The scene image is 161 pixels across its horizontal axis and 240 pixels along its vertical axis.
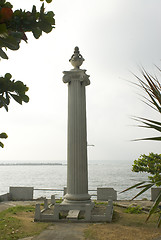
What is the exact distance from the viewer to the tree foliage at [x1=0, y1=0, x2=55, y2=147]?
76.3 inches

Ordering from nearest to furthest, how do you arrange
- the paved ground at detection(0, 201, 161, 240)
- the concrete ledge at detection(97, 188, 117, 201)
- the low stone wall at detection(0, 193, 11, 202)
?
the paved ground at detection(0, 201, 161, 240) < the low stone wall at detection(0, 193, 11, 202) < the concrete ledge at detection(97, 188, 117, 201)

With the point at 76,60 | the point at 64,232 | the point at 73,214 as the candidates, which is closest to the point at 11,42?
the point at 64,232

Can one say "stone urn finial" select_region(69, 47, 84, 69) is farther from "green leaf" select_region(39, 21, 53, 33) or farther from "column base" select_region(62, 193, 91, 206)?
"green leaf" select_region(39, 21, 53, 33)

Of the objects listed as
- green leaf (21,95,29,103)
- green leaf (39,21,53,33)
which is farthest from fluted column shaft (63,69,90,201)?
green leaf (39,21,53,33)

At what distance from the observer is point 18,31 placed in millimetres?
2117

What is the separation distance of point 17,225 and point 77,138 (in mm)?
5195

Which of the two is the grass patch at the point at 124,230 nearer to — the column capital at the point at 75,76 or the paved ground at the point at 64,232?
the paved ground at the point at 64,232

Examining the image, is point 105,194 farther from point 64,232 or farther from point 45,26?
point 45,26

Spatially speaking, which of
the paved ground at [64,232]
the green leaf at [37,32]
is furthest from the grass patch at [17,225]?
the green leaf at [37,32]

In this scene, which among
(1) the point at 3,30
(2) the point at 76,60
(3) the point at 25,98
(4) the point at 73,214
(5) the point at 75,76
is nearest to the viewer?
(1) the point at 3,30

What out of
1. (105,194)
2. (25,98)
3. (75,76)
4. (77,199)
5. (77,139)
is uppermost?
(75,76)

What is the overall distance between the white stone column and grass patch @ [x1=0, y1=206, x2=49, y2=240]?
2.34m

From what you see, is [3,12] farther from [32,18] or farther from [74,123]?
[74,123]

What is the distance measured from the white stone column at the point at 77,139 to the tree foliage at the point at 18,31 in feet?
36.2
